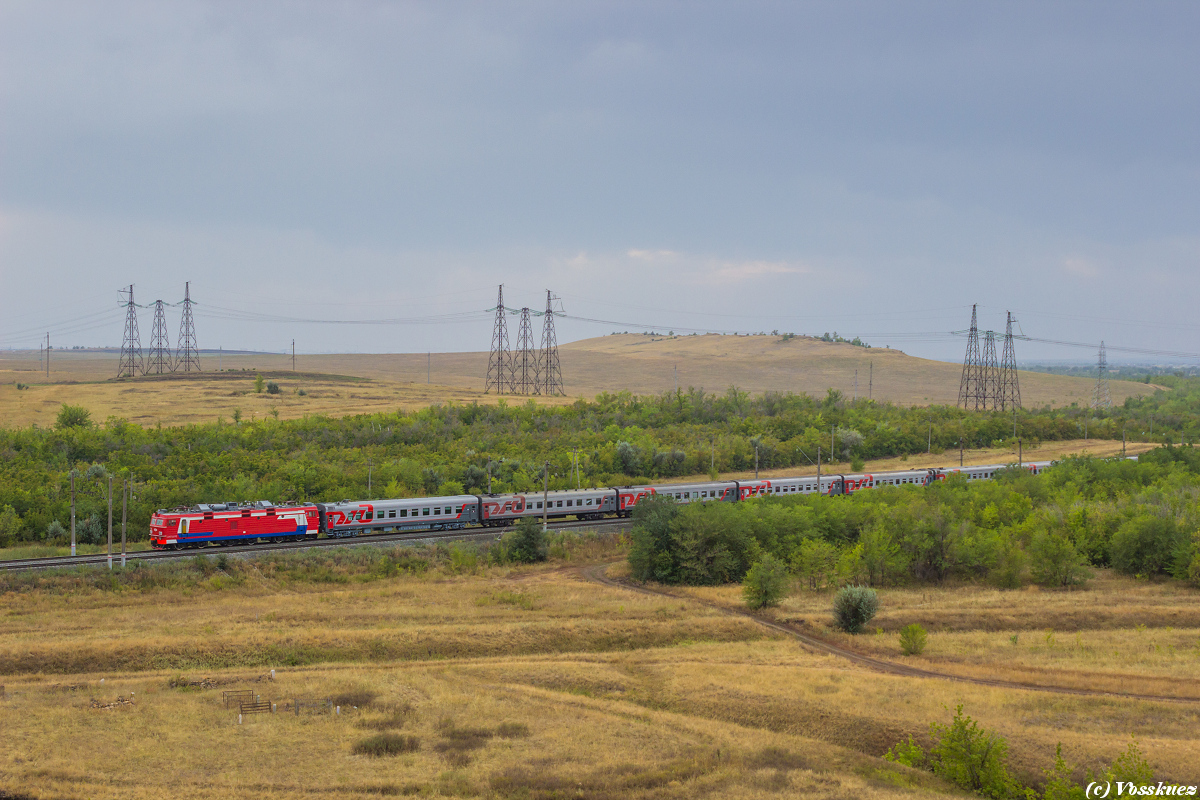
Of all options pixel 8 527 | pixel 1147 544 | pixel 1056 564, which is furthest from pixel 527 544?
pixel 1147 544

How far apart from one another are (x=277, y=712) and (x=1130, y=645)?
37590mm

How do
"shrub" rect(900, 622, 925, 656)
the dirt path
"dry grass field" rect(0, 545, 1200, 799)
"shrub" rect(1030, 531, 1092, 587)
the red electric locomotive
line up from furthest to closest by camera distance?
1. the red electric locomotive
2. "shrub" rect(1030, 531, 1092, 587)
3. "shrub" rect(900, 622, 925, 656)
4. the dirt path
5. "dry grass field" rect(0, 545, 1200, 799)

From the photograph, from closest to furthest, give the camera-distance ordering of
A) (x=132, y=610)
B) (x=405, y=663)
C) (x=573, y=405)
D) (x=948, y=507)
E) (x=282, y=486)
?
(x=405, y=663), (x=132, y=610), (x=948, y=507), (x=282, y=486), (x=573, y=405)

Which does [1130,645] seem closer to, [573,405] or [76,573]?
[76,573]

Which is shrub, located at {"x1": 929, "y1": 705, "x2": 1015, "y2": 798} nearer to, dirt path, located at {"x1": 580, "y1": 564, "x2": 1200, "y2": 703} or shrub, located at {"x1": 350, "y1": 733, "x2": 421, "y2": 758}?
dirt path, located at {"x1": 580, "y1": 564, "x2": 1200, "y2": 703}

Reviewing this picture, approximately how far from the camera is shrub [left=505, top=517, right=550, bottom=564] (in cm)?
5912

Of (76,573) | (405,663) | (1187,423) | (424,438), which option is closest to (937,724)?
(405,663)

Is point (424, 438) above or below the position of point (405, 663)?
above

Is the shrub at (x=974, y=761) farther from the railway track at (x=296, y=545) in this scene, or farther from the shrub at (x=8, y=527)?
the shrub at (x=8, y=527)

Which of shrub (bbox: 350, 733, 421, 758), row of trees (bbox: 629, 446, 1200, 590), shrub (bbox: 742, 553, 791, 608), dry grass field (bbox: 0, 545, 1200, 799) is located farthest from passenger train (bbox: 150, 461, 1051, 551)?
shrub (bbox: 350, 733, 421, 758)

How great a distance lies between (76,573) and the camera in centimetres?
4744

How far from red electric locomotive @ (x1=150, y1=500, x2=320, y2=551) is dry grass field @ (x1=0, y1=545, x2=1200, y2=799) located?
20.9ft

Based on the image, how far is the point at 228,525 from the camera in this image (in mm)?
55438

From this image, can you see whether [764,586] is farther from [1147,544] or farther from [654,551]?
[1147,544]
